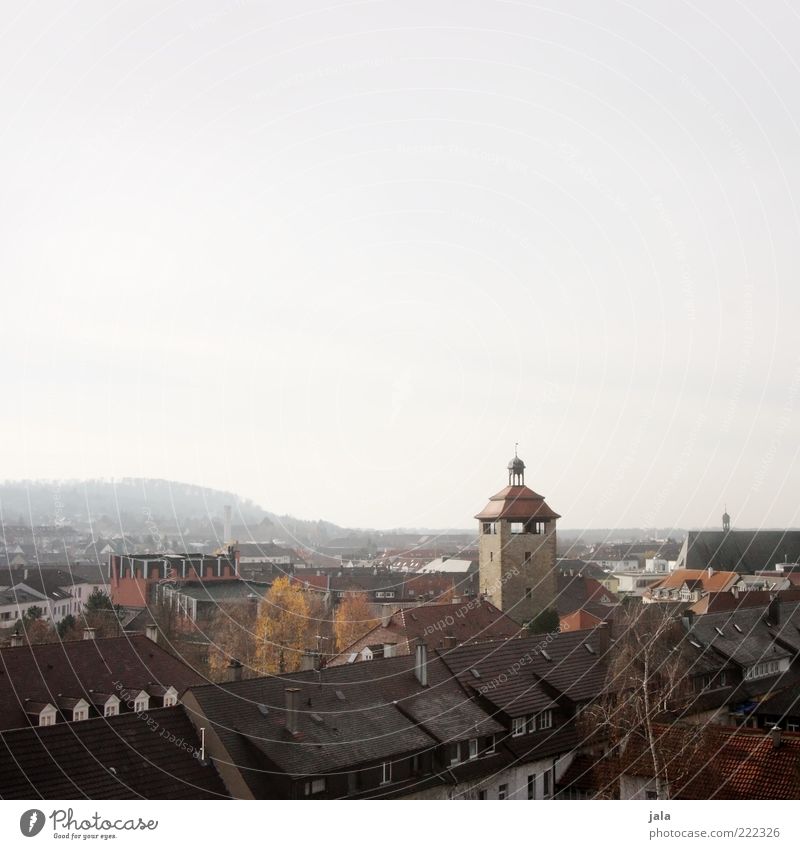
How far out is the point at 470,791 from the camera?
8289mm

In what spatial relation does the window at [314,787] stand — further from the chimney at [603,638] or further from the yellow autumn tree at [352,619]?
the yellow autumn tree at [352,619]

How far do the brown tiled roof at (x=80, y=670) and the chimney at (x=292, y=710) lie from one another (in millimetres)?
3013

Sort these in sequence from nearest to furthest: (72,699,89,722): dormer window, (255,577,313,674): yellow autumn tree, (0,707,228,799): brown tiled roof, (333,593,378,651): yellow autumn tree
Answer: (0,707,228,799): brown tiled roof, (72,699,89,722): dormer window, (255,577,313,674): yellow autumn tree, (333,593,378,651): yellow autumn tree

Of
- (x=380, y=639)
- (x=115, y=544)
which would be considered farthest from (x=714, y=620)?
(x=115, y=544)

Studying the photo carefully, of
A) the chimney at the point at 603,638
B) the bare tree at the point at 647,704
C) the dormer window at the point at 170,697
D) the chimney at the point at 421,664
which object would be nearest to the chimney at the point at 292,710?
the chimney at the point at 421,664

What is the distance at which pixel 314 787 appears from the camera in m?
7.65

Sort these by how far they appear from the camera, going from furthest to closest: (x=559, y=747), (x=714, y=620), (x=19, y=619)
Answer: (x=19, y=619)
(x=714, y=620)
(x=559, y=747)

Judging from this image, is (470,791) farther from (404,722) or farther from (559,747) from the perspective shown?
(559,747)

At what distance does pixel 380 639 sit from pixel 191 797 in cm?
788

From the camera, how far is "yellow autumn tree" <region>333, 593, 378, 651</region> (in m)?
18.9

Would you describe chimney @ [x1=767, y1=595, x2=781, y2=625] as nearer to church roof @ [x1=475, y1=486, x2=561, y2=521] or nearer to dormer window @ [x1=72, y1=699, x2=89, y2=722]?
church roof @ [x1=475, y1=486, x2=561, y2=521]

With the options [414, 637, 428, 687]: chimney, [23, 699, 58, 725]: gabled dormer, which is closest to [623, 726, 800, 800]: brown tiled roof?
[414, 637, 428, 687]: chimney

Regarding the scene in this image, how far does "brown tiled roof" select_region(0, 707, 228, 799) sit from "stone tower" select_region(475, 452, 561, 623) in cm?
1486
